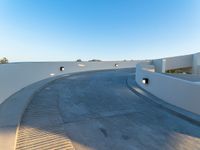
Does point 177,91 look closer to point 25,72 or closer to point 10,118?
point 10,118

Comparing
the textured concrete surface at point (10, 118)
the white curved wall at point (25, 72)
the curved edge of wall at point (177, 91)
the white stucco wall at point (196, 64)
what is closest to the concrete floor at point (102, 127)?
the textured concrete surface at point (10, 118)

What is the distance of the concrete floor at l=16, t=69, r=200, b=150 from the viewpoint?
2.92 metres

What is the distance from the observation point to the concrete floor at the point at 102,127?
2.92 meters

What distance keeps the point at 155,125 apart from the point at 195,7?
15.2 m

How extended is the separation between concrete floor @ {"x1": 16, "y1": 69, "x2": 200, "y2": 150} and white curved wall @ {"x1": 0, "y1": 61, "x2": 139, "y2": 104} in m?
1.38

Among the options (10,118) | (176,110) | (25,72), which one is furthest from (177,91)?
(25,72)

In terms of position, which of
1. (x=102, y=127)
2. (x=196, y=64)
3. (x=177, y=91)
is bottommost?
(x=102, y=127)

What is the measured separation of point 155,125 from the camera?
380cm

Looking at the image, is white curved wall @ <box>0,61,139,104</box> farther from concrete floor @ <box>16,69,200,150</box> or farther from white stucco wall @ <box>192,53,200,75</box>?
white stucco wall @ <box>192,53,200,75</box>

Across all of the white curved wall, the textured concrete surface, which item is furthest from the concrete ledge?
the white curved wall

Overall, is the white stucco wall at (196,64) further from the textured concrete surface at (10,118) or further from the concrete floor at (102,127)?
the textured concrete surface at (10,118)

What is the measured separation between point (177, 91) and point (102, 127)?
2773 millimetres

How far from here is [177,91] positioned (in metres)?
4.94

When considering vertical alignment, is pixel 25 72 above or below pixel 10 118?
above
